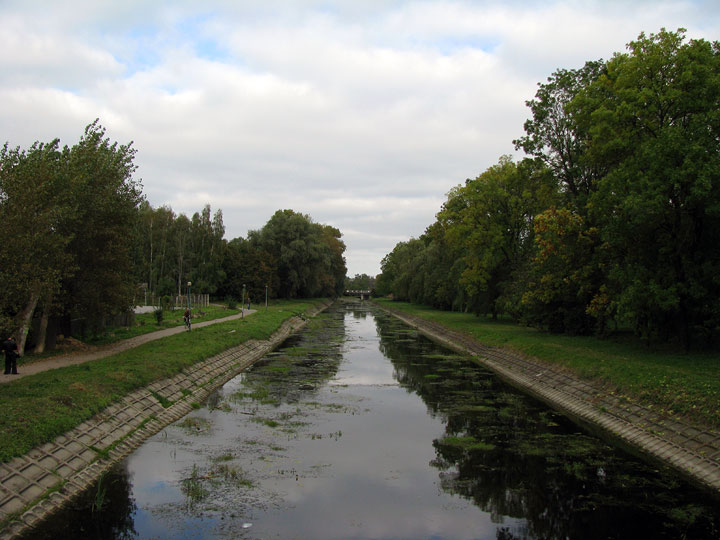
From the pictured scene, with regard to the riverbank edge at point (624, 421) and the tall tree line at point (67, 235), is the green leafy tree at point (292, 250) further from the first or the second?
the riverbank edge at point (624, 421)

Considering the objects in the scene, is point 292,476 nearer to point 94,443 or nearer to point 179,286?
point 94,443

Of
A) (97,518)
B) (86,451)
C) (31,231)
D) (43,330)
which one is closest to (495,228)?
(43,330)

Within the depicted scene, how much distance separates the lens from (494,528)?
38.1 feet

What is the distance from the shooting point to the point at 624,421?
1883cm

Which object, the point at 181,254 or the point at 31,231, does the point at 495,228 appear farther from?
the point at 181,254

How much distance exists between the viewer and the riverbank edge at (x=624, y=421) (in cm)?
1452

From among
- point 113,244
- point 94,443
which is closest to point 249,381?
point 113,244

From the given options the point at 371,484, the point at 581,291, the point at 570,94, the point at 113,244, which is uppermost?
the point at 570,94

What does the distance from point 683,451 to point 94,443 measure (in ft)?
52.2

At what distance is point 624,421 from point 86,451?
54.2 ft

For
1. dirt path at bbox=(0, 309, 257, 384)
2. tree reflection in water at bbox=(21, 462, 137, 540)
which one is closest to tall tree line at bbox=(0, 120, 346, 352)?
dirt path at bbox=(0, 309, 257, 384)

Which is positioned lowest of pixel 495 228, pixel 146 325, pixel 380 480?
pixel 380 480

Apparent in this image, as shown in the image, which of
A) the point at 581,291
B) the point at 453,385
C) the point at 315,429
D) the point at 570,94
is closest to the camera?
the point at 315,429

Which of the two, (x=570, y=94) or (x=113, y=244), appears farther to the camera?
(x=570, y=94)
